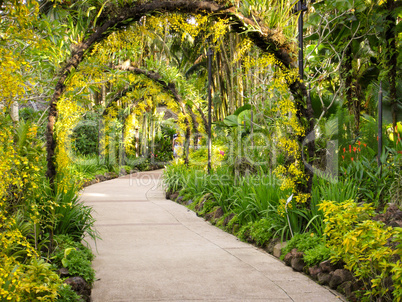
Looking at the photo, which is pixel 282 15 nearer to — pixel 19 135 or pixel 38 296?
pixel 19 135

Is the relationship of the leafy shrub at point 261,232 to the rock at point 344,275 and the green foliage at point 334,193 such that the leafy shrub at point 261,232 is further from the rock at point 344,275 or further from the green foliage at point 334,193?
the rock at point 344,275

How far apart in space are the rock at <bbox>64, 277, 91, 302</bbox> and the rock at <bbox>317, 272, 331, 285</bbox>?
7.50ft

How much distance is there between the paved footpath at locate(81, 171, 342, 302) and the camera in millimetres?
3775

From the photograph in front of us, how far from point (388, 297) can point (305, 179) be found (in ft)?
7.36

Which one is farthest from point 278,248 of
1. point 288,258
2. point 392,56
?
point 392,56

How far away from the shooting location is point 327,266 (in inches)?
162

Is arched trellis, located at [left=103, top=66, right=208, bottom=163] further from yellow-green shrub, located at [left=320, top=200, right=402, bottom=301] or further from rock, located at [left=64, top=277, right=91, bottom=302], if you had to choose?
yellow-green shrub, located at [left=320, top=200, right=402, bottom=301]

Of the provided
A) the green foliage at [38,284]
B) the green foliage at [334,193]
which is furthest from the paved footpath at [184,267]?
the green foliage at [334,193]

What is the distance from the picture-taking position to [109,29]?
4820 millimetres

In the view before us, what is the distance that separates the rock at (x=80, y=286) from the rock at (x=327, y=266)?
7.69 feet

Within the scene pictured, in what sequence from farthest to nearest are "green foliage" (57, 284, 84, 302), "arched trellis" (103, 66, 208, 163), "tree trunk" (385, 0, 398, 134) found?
"arched trellis" (103, 66, 208, 163) → "tree trunk" (385, 0, 398, 134) → "green foliage" (57, 284, 84, 302)

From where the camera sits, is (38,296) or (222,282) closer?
(38,296)

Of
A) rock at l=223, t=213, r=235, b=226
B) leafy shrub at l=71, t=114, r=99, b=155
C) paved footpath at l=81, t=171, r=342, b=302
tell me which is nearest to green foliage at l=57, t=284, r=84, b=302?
paved footpath at l=81, t=171, r=342, b=302

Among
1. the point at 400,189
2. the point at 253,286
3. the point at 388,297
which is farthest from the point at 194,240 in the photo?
the point at 388,297
